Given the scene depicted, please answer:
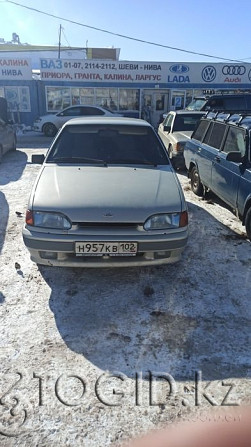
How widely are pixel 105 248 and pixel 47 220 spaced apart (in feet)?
2.09

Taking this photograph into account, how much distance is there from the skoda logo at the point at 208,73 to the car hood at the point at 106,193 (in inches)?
753

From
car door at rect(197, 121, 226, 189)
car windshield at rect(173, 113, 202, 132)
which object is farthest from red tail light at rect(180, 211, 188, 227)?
car windshield at rect(173, 113, 202, 132)

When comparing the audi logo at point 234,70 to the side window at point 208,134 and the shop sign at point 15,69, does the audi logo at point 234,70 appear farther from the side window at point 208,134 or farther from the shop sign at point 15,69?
the side window at point 208,134

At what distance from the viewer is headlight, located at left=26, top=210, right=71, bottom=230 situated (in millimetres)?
3201

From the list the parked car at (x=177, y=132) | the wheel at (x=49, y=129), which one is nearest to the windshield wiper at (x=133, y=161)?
the parked car at (x=177, y=132)

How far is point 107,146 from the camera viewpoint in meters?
4.35

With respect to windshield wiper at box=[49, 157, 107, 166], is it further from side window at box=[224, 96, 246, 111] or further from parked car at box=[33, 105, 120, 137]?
parked car at box=[33, 105, 120, 137]

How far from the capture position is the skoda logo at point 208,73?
805 inches

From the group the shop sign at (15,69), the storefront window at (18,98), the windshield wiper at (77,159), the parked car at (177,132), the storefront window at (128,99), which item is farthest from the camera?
the storefront window at (128,99)

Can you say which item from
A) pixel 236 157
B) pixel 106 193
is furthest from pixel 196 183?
pixel 106 193

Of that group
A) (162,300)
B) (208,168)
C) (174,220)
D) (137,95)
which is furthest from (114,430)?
(137,95)

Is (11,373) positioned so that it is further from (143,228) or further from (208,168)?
(208,168)

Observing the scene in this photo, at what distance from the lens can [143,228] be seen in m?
3.22

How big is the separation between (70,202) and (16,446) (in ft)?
6.51
